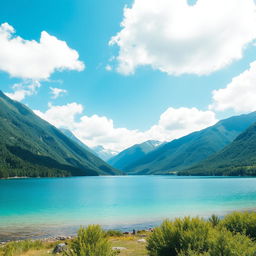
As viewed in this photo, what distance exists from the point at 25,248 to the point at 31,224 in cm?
2366

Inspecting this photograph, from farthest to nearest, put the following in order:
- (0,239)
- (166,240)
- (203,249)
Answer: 1. (0,239)
2. (166,240)
3. (203,249)

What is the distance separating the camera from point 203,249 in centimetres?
1151

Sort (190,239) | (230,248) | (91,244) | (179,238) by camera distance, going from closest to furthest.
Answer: (230,248) < (190,239) < (179,238) < (91,244)

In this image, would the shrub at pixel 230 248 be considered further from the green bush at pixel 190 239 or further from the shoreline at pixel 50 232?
the shoreline at pixel 50 232

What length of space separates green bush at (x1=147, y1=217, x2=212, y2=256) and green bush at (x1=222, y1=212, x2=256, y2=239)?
434 cm

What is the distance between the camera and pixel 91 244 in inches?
490

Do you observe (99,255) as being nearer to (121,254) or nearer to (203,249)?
(203,249)

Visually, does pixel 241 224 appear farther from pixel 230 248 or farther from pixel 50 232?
pixel 50 232

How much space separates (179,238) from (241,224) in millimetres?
6039

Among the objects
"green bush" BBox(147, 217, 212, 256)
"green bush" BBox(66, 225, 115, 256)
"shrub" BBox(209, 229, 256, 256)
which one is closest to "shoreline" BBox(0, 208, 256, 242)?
"green bush" BBox(66, 225, 115, 256)

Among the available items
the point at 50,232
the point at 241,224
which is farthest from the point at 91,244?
the point at 50,232

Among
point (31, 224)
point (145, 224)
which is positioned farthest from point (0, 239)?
point (145, 224)

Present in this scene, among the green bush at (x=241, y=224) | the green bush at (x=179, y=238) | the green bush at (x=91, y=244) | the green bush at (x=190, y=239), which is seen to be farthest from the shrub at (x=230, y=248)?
the green bush at (x=241, y=224)

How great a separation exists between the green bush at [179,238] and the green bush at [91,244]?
2374mm
